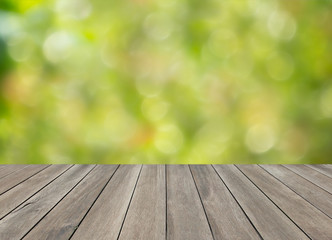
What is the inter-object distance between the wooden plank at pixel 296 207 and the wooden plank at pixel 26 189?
94cm

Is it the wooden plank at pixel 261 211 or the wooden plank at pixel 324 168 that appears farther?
the wooden plank at pixel 324 168

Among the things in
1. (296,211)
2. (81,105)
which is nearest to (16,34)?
(81,105)

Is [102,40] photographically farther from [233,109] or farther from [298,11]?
[298,11]

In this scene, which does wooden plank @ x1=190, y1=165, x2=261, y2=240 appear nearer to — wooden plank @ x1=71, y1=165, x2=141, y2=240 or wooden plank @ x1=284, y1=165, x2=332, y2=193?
wooden plank @ x1=71, y1=165, x2=141, y2=240

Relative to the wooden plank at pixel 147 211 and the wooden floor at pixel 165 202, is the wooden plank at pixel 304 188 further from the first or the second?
the wooden plank at pixel 147 211

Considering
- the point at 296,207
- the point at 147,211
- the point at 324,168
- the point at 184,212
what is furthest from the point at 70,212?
the point at 324,168

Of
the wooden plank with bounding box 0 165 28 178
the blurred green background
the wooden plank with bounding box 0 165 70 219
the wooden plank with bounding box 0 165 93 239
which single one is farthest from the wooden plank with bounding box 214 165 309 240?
the wooden plank with bounding box 0 165 28 178

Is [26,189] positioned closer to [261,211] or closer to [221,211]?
[221,211]

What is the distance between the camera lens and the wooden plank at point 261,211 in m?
1.21

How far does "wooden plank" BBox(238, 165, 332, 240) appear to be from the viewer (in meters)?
1.24

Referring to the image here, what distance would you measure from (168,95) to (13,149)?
0.89 metres

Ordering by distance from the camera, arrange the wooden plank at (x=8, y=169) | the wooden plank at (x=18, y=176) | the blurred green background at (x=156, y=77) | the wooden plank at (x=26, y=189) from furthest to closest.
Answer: the blurred green background at (x=156, y=77)
the wooden plank at (x=8, y=169)
the wooden plank at (x=18, y=176)
the wooden plank at (x=26, y=189)

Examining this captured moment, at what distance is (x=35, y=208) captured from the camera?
143cm

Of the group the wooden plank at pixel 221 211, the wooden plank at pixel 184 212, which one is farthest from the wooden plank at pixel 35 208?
the wooden plank at pixel 221 211
